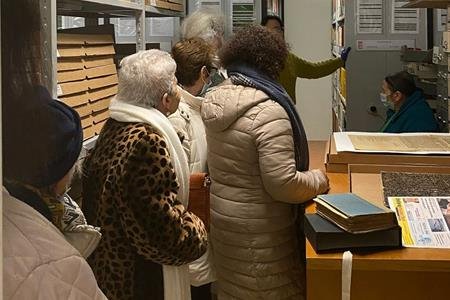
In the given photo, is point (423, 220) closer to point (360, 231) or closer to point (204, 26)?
point (360, 231)

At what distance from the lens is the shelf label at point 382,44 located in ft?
13.1

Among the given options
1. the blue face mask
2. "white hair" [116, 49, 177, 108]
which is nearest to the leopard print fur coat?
"white hair" [116, 49, 177, 108]

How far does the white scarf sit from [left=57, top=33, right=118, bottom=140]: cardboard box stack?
0.15m

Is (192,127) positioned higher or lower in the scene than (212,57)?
lower

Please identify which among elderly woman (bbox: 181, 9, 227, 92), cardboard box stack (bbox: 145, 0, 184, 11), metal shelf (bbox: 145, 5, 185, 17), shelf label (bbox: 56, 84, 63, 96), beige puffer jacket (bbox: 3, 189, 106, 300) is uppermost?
cardboard box stack (bbox: 145, 0, 184, 11)

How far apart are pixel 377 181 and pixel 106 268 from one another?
0.83m

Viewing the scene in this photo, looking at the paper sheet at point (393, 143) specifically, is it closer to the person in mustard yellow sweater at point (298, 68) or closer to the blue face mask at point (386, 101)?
the blue face mask at point (386, 101)

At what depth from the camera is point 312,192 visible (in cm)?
217

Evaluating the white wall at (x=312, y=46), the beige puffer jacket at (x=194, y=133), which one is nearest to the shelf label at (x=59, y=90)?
the beige puffer jacket at (x=194, y=133)

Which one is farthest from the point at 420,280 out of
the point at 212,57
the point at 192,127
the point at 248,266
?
the point at 212,57

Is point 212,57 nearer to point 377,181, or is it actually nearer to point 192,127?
point 192,127

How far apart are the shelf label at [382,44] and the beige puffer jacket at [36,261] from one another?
3571 millimetres

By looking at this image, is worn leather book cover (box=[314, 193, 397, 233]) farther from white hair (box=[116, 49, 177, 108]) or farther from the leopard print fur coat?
white hair (box=[116, 49, 177, 108])

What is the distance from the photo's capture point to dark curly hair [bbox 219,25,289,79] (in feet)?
7.70
